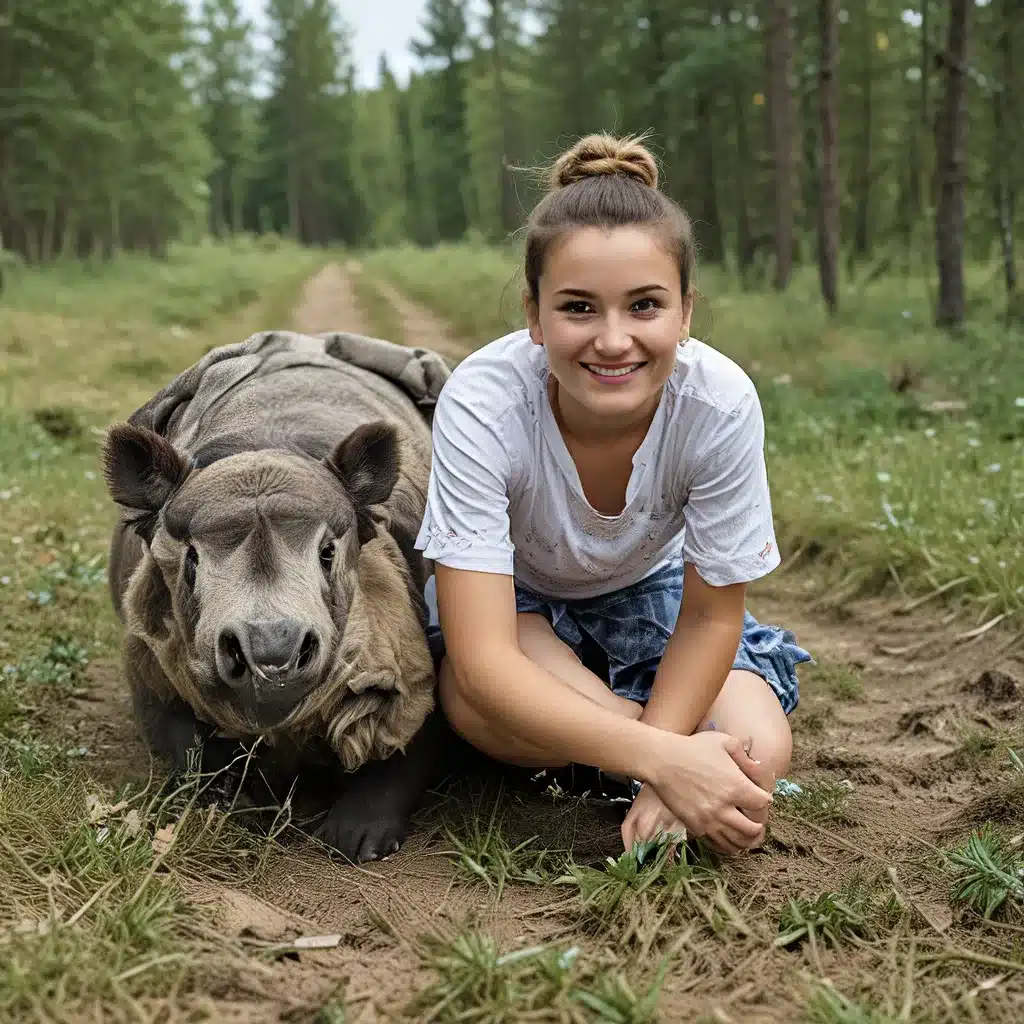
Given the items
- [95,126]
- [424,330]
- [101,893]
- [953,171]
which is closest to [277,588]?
[101,893]

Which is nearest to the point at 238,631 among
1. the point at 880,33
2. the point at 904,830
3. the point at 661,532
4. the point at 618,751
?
the point at 618,751

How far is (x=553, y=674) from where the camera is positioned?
2975 millimetres

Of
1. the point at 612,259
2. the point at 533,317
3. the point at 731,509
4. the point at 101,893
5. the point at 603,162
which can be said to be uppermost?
the point at 603,162

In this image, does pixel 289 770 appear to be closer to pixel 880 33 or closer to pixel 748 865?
pixel 748 865

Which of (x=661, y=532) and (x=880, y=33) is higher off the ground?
(x=880, y=33)

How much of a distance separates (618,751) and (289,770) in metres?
1.03

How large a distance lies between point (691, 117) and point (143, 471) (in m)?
20.6

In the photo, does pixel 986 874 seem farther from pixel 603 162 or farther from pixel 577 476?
pixel 603 162

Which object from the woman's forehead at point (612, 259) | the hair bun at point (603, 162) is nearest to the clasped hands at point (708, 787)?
the woman's forehead at point (612, 259)

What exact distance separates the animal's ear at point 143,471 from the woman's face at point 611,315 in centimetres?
102

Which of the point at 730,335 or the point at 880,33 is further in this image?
the point at 880,33

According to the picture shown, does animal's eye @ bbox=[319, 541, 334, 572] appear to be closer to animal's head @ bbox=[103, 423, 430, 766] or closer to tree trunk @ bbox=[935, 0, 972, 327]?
animal's head @ bbox=[103, 423, 430, 766]

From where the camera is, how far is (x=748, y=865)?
2703 mm

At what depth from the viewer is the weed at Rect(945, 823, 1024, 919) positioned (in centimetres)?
243
